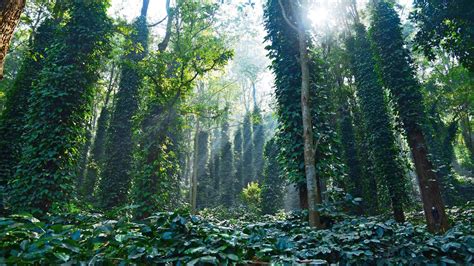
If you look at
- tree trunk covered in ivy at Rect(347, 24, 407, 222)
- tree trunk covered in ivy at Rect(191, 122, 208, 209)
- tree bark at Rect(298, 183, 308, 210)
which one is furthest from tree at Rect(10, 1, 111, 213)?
tree trunk covered in ivy at Rect(191, 122, 208, 209)

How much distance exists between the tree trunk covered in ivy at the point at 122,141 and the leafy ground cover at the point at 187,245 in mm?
9616

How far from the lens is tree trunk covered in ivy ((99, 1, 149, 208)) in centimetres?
1242

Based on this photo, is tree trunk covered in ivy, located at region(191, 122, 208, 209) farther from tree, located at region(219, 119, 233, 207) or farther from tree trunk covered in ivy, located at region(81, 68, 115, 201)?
tree trunk covered in ivy, located at region(81, 68, 115, 201)

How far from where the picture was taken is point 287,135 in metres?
8.10

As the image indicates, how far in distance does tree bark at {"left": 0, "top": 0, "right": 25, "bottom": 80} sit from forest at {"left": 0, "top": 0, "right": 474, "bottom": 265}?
0.02 m

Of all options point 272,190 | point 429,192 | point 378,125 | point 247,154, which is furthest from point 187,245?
point 247,154

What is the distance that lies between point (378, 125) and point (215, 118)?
7.47m

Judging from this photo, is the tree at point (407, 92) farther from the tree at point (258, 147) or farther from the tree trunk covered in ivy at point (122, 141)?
the tree at point (258, 147)

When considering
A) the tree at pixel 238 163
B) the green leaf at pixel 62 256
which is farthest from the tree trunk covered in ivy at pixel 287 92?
the tree at pixel 238 163

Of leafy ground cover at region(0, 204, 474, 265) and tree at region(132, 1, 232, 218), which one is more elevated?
tree at region(132, 1, 232, 218)

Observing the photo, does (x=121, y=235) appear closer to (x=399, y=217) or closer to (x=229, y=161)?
(x=399, y=217)

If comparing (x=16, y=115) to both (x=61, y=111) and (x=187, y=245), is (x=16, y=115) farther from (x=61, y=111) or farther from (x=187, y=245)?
(x=187, y=245)

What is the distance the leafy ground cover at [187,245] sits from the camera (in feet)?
7.32

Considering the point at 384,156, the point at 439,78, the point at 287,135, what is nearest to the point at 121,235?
the point at 287,135
